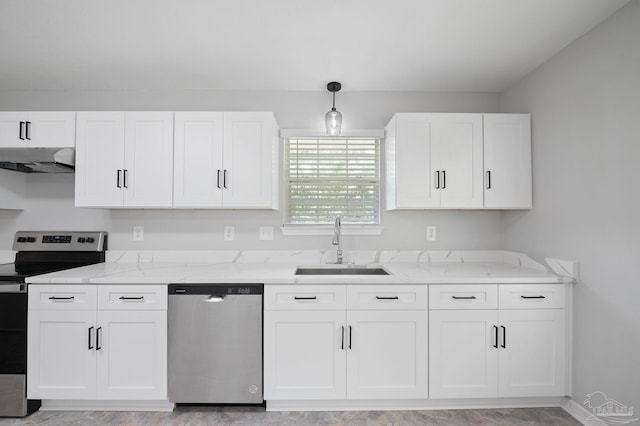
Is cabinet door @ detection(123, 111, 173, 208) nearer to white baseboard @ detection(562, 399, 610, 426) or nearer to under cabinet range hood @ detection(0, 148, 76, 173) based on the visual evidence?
under cabinet range hood @ detection(0, 148, 76, 173)

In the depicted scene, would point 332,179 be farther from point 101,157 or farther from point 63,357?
point 63,357

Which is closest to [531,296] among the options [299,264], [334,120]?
[299,264]

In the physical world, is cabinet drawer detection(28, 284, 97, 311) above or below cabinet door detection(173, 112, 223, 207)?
below

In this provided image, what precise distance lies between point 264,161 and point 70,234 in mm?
1845

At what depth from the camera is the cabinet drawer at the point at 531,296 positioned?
6.79 ft

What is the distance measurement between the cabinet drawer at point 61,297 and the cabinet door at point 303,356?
1.17 metres

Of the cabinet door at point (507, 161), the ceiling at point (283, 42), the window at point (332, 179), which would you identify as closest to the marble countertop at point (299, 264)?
the window at point (332, 179)

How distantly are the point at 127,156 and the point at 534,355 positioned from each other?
325 centimetres

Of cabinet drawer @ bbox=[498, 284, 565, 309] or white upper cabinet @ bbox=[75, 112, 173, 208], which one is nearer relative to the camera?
cabinet drawer @ bbox=[498, 284, 565, 309]

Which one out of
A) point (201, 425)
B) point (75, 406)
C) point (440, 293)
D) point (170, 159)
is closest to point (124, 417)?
point (75, 406)

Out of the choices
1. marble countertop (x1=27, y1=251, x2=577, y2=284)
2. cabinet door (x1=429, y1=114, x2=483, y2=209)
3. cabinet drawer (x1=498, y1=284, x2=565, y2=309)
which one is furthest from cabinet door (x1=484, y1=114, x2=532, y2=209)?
cabinet drawer (x1=498, y1=284, x2=565, y2=309)

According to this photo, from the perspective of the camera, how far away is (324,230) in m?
2.76

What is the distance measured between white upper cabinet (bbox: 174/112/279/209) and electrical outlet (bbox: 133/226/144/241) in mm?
608

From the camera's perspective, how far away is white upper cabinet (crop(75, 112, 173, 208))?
2410 mm
